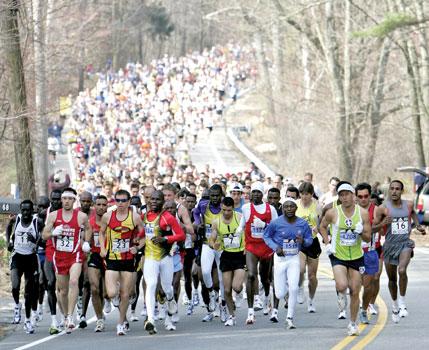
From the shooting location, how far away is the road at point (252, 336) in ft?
51.1

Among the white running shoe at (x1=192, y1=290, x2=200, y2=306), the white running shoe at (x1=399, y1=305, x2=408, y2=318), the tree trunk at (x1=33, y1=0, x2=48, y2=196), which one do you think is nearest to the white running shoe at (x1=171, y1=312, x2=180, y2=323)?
the white running shoe at (x1=192, y1=290, x2=200, y2=306)

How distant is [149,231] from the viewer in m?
17.2

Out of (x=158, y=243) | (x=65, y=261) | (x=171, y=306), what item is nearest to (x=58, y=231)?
(x=65, y=261)

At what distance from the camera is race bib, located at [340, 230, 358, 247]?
16.5m

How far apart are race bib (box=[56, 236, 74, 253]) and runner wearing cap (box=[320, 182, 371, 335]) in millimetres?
3302

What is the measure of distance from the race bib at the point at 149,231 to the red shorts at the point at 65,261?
0.92 m

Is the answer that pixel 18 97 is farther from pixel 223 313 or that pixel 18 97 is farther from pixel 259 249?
pixel 223 313

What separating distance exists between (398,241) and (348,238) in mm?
1838

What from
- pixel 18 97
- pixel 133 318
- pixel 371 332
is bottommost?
pixel 371 332

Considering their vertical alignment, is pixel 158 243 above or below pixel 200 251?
above

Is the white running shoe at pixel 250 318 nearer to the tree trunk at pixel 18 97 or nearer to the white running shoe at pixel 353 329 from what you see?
the white running shoe at pixel 353 329

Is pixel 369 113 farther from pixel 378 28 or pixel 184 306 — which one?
pixel 184 306

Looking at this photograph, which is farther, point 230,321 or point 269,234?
point 230,321

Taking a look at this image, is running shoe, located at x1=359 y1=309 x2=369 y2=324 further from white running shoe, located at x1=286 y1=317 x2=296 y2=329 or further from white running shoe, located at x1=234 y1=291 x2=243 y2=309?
white running shoe, located at x1=234 y1=291 x2=243 y2=309
